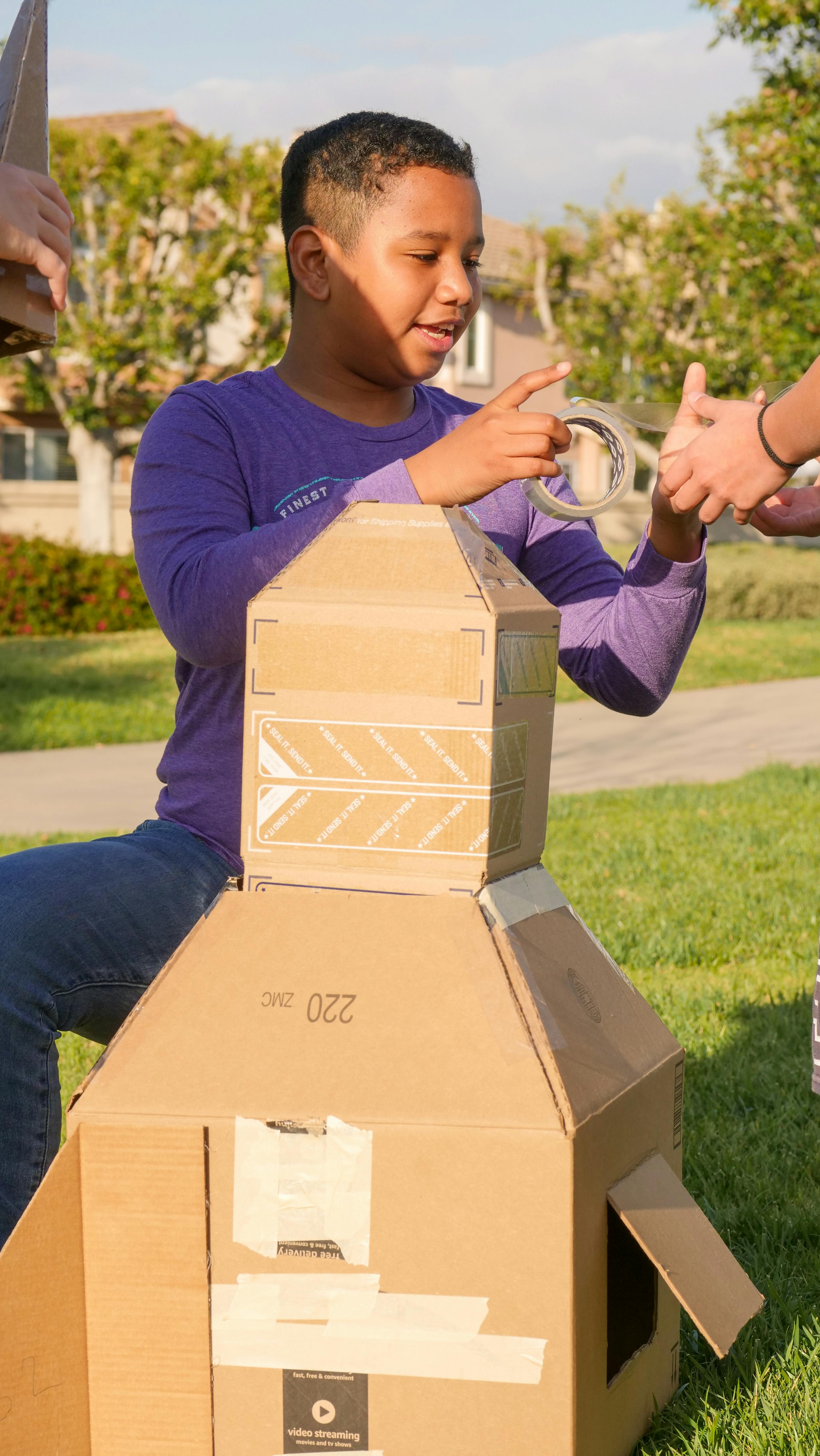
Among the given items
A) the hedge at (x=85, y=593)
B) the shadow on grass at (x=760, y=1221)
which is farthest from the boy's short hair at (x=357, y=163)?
the hedge at (x=85, y=593)

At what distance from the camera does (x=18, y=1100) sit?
1723 millimetres

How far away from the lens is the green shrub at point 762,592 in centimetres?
1678

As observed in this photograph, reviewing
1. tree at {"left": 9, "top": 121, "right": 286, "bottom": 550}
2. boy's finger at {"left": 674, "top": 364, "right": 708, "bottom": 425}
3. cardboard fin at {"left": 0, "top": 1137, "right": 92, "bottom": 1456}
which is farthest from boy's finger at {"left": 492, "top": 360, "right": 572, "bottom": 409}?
tree at {"left": 9, "top": 121, "right": 286, "bottom": 550}

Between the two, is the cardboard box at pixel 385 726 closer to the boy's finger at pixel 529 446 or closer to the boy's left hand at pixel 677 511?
the boy's finger at pixel 529 446

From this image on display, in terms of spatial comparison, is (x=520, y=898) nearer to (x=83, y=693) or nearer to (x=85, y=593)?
(x=83, y=693)

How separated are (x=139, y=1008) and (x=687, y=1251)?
651 mm

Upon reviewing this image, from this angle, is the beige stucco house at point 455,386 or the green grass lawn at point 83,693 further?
the beige stucco house at point 455,386

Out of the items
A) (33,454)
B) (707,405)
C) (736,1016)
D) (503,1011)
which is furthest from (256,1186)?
(33,454)

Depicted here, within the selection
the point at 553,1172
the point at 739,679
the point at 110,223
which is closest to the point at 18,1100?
the point at 553,1172

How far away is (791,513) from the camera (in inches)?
94.3

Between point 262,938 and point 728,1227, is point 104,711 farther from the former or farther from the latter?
point 262,938

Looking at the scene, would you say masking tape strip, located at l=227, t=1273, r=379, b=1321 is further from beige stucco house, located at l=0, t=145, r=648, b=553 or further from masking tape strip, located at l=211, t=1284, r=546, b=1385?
beige stucco house, located at l=0, t=145, r=648, b=553

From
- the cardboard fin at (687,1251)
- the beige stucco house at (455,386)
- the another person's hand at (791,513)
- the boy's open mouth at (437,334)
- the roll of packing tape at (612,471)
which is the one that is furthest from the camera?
the beige stucco house at (455,386)

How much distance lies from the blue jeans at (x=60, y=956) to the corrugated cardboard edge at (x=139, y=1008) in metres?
0.15
